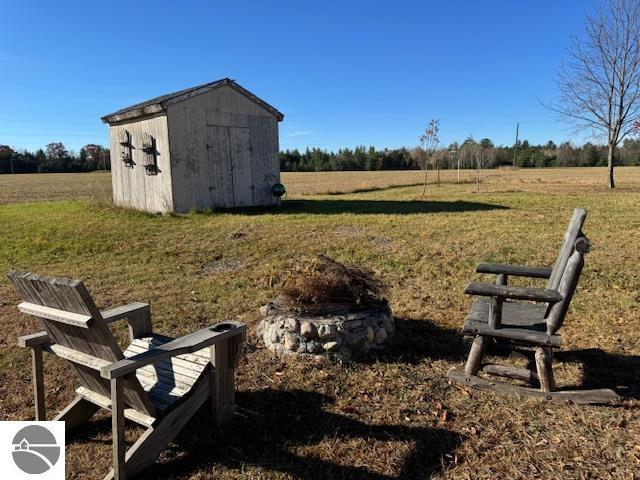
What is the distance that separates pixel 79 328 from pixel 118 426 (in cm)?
54

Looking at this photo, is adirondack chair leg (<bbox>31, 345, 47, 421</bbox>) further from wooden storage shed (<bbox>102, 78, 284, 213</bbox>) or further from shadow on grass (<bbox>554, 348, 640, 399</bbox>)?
wooden storage shed (<bbox>102, 78, 284, 213</bbox>)

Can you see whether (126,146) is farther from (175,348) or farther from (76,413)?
(175,348)

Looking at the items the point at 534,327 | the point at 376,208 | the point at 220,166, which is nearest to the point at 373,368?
the point at 534,327

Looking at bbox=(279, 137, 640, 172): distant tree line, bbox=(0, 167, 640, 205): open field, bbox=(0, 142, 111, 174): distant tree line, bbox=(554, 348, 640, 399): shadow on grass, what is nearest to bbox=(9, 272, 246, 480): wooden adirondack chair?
bbox=(554, 348, 640, 399): shadow on grass

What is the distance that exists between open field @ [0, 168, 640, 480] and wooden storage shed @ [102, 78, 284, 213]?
3170 millimetres

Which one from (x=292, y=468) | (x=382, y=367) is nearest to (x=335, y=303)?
(x=382, y=367)

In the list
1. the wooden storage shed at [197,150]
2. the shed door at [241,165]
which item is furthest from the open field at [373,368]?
the shed door at [241,165]

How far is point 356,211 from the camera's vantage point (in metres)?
13.7

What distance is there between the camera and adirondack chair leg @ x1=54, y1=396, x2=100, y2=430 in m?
2.83

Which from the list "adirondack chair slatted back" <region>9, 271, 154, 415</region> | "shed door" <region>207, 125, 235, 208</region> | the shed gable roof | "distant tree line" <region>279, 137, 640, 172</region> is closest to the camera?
"adirondack chair slatted back" <region>9, 271, 154, 415</region>

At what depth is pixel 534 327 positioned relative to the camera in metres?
3.23

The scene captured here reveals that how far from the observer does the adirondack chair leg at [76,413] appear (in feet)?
9.29

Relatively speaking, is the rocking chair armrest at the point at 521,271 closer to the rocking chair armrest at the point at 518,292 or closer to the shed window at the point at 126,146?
the rocking chair armrest at the point at 518,292

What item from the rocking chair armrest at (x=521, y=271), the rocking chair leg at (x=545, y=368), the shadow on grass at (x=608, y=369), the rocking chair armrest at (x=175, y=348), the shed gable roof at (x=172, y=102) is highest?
the shed gable roof at (x=172, y=102)
